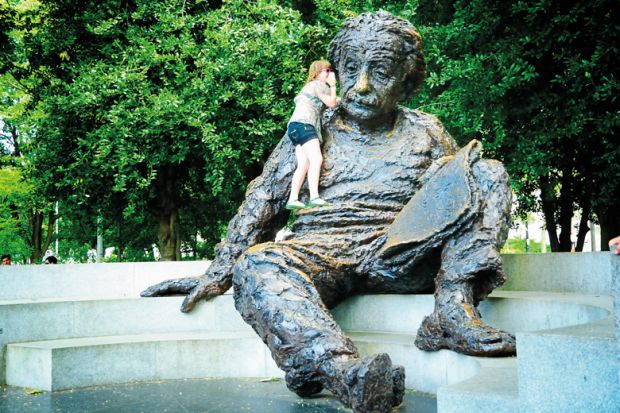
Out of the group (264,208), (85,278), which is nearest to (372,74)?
(264,208)

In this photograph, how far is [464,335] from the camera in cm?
404

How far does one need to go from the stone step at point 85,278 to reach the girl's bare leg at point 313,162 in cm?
230

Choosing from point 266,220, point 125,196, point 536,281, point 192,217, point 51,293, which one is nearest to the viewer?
point 266,220

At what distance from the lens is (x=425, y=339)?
4324 millimetres

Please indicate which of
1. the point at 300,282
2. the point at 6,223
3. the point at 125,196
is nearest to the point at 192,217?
the point at 125,196

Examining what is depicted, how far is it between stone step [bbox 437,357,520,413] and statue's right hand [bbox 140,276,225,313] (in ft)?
9.66

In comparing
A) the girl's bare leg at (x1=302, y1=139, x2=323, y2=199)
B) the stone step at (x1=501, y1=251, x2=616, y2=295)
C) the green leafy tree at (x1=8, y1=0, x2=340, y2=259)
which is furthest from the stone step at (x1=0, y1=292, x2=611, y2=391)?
the green leafy tree at (x1=8, y1=0, x2=340, y2=259)

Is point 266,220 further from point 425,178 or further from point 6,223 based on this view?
point 6,223

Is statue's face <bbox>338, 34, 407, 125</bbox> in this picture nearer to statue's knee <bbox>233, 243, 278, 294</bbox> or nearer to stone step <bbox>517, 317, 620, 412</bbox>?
statue's knee <bbox>233, 243, 278, 294</bbox>

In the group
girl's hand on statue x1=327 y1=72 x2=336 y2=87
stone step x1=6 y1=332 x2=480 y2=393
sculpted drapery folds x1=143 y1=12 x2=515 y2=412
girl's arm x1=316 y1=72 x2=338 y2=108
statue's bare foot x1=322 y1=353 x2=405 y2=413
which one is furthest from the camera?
girl's hand on statue x1=327 y1=72 x2=336 y2=87

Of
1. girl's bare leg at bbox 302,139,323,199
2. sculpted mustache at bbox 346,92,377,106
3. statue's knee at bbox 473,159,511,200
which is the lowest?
statue's knee at bbox 473,159,511,200

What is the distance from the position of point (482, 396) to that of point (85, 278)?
489cm

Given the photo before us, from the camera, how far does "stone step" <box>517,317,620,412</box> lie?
2.44 m

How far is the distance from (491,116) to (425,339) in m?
5.83
